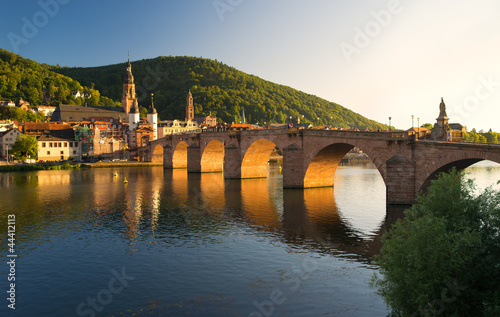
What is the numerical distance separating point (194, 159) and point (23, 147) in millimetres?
45121

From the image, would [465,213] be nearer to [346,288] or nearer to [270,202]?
[346,288]

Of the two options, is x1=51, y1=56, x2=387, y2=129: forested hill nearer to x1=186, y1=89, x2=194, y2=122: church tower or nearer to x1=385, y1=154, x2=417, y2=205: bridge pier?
x1=186, y1=89, x2=194, y2=122: church tower

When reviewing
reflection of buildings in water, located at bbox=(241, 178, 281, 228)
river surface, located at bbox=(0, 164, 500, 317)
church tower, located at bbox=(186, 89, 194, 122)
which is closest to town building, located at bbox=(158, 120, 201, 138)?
church tower, located at bbox=(186, 89, 194, 122)

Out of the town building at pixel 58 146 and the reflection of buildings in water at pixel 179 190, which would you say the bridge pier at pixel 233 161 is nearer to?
the reflection of buildings in water at pixel 179 190

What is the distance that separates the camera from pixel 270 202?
140ft

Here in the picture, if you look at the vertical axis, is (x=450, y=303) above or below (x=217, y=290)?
above

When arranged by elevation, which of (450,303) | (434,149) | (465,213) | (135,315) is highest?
(434,149)

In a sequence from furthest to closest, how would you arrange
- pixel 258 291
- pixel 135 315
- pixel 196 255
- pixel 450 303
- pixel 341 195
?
pixel 341 195 < pixel 196 255 < pixel 258 291 < pixel 135 315 < pixel 450 303

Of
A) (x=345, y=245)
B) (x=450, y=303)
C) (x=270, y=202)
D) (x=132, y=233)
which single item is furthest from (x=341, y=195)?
(x=450, y=303)

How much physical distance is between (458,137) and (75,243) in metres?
29.4

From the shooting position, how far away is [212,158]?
8081 centimetres

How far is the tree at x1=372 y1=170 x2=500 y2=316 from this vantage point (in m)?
13.9

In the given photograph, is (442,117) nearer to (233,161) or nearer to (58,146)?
(233,161)

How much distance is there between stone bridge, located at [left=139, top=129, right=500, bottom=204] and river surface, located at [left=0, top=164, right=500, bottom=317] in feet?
13.6
